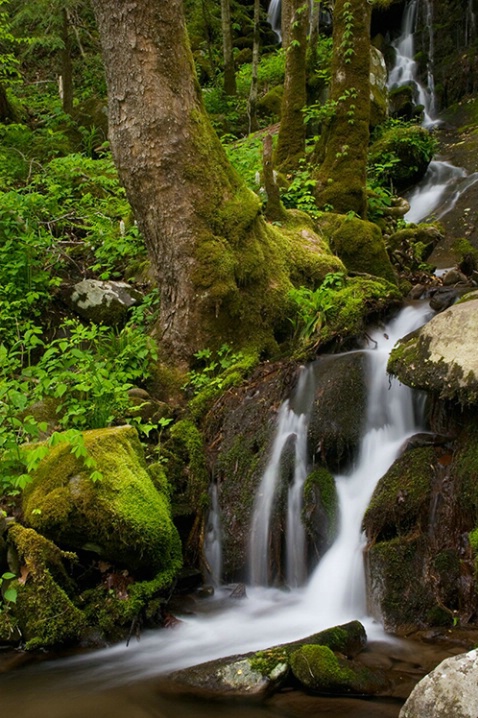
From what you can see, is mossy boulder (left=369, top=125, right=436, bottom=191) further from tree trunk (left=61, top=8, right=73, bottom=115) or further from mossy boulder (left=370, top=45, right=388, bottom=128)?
tree trunk (left=61, top=8, right=73, bottom=115)

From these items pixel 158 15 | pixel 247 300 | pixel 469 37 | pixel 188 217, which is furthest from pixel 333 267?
pixel 469 37

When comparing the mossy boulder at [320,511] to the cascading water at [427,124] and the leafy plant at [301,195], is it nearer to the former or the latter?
the leafy plant at [301,195]

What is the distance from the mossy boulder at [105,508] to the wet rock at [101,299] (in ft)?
9.07

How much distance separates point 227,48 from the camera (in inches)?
624

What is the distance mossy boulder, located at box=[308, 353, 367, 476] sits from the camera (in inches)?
193

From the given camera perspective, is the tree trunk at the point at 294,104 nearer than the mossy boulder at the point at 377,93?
Yes

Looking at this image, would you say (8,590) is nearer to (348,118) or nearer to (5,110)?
(348,118)

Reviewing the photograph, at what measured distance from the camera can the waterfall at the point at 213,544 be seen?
493cm

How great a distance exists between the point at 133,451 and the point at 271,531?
1173 millimetres

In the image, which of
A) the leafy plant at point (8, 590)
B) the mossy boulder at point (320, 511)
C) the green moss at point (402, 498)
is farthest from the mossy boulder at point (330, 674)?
the leafy plant at point (8, 590)

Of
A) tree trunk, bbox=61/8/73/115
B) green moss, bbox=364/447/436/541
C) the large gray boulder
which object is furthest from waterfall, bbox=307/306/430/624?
tree trunk, bbox=61/8/73/115

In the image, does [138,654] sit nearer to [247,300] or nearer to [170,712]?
[170,712]

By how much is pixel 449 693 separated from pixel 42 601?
8.31ft

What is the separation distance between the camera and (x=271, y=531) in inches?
188
